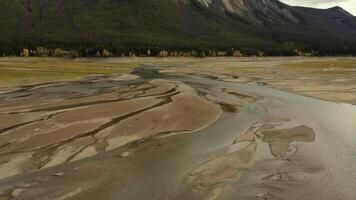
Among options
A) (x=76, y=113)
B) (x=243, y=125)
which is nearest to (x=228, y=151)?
(x=243, y=125)

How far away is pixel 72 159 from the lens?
806 inches

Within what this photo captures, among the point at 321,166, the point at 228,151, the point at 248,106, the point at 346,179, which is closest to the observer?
the point at 346,179

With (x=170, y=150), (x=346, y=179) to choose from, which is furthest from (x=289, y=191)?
(x=170, y=150)

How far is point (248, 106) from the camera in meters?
40.3

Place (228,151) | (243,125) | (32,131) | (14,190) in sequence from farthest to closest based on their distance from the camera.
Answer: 1. (243,125)
2. (32,131)
3. (228,151)
4. (14,190)

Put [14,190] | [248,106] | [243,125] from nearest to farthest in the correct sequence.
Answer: [14,190] < [243,125] < [248,106]

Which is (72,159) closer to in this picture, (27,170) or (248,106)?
(27,170)

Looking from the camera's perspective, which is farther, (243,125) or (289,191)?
(243,125)

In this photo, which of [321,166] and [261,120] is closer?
[321,166]

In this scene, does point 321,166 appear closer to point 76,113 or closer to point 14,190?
point 14,190

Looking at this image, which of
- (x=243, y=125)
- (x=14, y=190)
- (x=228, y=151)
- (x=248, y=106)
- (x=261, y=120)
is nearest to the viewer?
(x=14, y=190)

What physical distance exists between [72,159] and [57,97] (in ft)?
75.1

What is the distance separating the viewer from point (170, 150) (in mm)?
22891

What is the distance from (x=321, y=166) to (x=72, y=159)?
10764 mm
